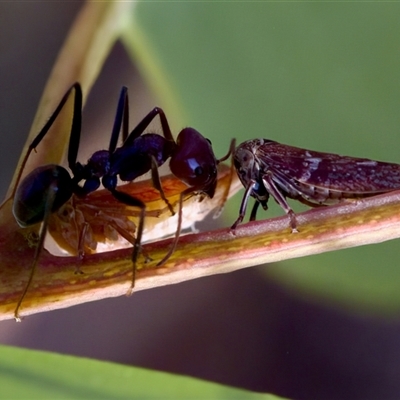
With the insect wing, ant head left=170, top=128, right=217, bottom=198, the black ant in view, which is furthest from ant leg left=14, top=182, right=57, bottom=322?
the insect wing

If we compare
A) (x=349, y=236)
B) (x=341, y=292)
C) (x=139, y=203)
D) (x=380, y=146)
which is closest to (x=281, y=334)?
(x=341, y=292)

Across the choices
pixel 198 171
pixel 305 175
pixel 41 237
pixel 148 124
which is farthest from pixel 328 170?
pixel 41 237

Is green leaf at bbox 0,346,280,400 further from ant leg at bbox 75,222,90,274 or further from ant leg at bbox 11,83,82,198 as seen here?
ant leg at bbox 11,83,82,198

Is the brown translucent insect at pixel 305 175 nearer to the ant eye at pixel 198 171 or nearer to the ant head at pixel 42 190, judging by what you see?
the ant eye at pixel 198 171

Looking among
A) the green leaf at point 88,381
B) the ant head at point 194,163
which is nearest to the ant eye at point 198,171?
the ant head at point 194,163

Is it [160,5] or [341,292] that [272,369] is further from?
[160,5]

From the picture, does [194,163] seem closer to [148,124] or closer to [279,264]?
[148,124]
